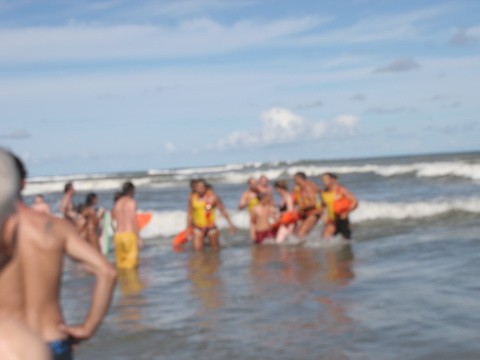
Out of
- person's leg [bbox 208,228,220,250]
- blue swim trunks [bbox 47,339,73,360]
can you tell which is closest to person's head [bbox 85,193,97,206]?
person's leg [bbox 208,228,220,250]

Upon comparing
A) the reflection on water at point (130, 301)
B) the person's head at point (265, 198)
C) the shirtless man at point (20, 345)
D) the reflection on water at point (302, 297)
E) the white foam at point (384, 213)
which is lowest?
the reflection on water at point (130, 301)

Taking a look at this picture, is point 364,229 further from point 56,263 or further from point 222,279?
point 56,263

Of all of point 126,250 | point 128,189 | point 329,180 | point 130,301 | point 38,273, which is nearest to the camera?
point 38,273

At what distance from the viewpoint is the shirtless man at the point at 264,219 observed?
1412 centimetres

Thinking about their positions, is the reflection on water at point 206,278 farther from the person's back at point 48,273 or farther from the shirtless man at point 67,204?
the person's back at point 48,273

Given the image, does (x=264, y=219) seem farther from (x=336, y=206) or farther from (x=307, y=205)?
(x=336, y=206)

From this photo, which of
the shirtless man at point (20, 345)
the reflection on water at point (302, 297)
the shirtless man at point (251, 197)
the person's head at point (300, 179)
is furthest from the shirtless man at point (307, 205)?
the shirtless man at point (20, 345)

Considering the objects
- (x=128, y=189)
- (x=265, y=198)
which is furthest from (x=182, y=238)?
(x=128, y=189)

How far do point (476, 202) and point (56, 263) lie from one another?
16511 millimetres

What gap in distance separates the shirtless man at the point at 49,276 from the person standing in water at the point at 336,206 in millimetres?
9856

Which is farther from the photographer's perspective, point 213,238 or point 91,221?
point 213,238

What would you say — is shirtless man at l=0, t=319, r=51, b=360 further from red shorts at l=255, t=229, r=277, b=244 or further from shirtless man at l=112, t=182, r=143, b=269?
red shorts at l=255, t=229, r=277, b=244

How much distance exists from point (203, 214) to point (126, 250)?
99.0 inches

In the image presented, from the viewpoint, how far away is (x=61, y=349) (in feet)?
10.3
